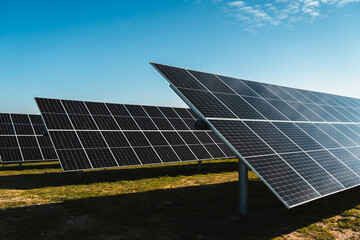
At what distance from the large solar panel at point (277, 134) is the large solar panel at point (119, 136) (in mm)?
7996

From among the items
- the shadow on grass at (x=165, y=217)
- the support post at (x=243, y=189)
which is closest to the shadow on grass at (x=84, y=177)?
the shadow on grass at (x=165, y=217)

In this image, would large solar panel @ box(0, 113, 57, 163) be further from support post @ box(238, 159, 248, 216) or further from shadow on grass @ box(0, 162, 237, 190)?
support post @ box(238, 159, 248, 216)

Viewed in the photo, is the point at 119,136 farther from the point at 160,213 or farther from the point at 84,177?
the point at 160,213

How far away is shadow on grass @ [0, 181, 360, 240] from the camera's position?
9125 mm

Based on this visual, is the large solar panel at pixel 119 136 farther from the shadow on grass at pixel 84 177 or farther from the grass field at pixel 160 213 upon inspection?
the grass field at pixel 160 213

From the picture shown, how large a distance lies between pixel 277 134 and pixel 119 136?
1259 cm

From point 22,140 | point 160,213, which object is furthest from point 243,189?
point 22,140

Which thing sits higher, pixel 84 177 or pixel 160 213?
pixel 84 177

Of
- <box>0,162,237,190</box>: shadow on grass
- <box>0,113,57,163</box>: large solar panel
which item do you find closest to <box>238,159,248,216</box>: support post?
<box>0,162,237,190</box>: shadow on grass

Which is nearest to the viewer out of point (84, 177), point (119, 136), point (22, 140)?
point (84, 177)

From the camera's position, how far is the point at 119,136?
20828 mm

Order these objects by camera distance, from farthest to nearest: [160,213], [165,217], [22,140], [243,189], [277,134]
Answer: [22,140] → [277,134] → [160,213] → [165,217] → [243,189]

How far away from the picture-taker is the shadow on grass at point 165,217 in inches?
359

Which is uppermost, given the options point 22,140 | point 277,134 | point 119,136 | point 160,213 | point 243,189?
point 22,140
